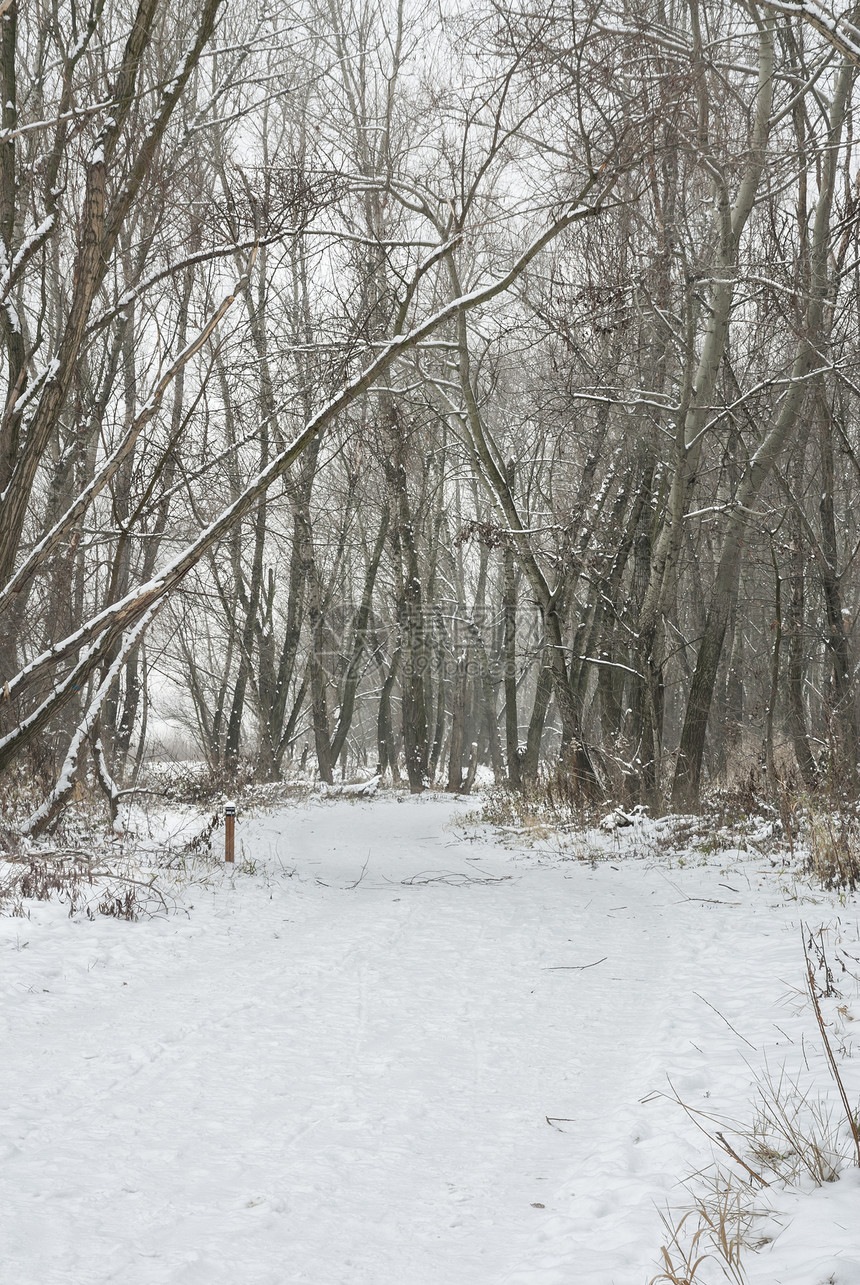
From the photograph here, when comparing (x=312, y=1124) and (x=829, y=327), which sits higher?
(x=829, y=327)

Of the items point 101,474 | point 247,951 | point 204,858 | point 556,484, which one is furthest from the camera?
point 556,484

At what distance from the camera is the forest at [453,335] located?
251 inches

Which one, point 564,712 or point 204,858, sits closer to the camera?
Result: point 204,858

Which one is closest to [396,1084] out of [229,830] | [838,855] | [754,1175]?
[754,1175]

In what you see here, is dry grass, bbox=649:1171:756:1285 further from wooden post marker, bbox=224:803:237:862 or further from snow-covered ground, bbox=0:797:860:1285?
wooden post marker, bbox=224:803:237:862

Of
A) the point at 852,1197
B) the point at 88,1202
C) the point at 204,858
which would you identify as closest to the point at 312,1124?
the point at 88,1202

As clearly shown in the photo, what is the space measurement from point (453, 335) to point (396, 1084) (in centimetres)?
1600

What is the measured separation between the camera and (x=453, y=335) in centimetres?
1750

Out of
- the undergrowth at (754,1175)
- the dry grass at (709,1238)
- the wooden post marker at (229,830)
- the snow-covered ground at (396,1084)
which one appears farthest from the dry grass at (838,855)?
the wooden post marker at (229,830)

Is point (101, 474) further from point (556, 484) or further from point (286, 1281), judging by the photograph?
point (556, 484)

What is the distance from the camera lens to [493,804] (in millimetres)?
14828

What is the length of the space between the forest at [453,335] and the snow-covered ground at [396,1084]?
2449 mm

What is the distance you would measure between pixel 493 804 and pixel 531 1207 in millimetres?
12297

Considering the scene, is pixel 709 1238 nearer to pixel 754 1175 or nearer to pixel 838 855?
pixel 754 1175
